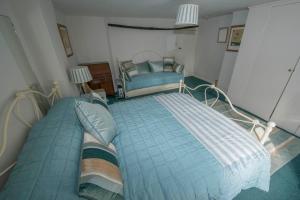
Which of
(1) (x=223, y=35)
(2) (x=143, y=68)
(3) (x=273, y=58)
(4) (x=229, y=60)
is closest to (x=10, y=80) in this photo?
(2) (x=143, y=68)

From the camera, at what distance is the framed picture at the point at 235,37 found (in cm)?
303

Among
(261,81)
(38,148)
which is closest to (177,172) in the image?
(38,148)

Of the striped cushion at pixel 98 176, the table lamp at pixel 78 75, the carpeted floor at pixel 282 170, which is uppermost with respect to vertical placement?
the table lamp at pixel 78 75

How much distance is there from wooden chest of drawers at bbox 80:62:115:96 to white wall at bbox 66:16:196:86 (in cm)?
44

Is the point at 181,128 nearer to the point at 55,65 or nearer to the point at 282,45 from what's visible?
the point at 55,65

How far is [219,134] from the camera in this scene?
4.29 feet

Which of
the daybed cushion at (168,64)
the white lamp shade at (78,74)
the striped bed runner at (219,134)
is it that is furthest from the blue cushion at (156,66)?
the striped bed runner at (219,134)

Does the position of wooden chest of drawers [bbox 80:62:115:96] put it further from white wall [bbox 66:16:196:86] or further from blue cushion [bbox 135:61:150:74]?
blue cushion [bbox 135:61:150:74]

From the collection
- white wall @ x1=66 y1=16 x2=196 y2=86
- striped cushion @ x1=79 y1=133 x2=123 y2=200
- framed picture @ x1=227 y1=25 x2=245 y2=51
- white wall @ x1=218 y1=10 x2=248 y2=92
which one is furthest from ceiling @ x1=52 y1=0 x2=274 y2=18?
striped cushion @ x1=79 y1=133 x2=123 y2=200

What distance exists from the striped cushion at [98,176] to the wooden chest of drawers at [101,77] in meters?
2.54

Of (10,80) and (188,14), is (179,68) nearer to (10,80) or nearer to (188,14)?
(188,14)

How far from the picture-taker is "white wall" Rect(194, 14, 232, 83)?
151 inches

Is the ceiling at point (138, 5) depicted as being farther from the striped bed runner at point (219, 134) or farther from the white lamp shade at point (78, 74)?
the striped bed runner at point (219, 134)

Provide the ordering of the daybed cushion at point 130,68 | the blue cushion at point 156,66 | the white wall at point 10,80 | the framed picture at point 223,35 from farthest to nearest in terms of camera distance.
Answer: the blue cushion at point 156,66, the framed picture at point 223,35, the daybed cushion at point 130,68, the white wall at point 10,80
